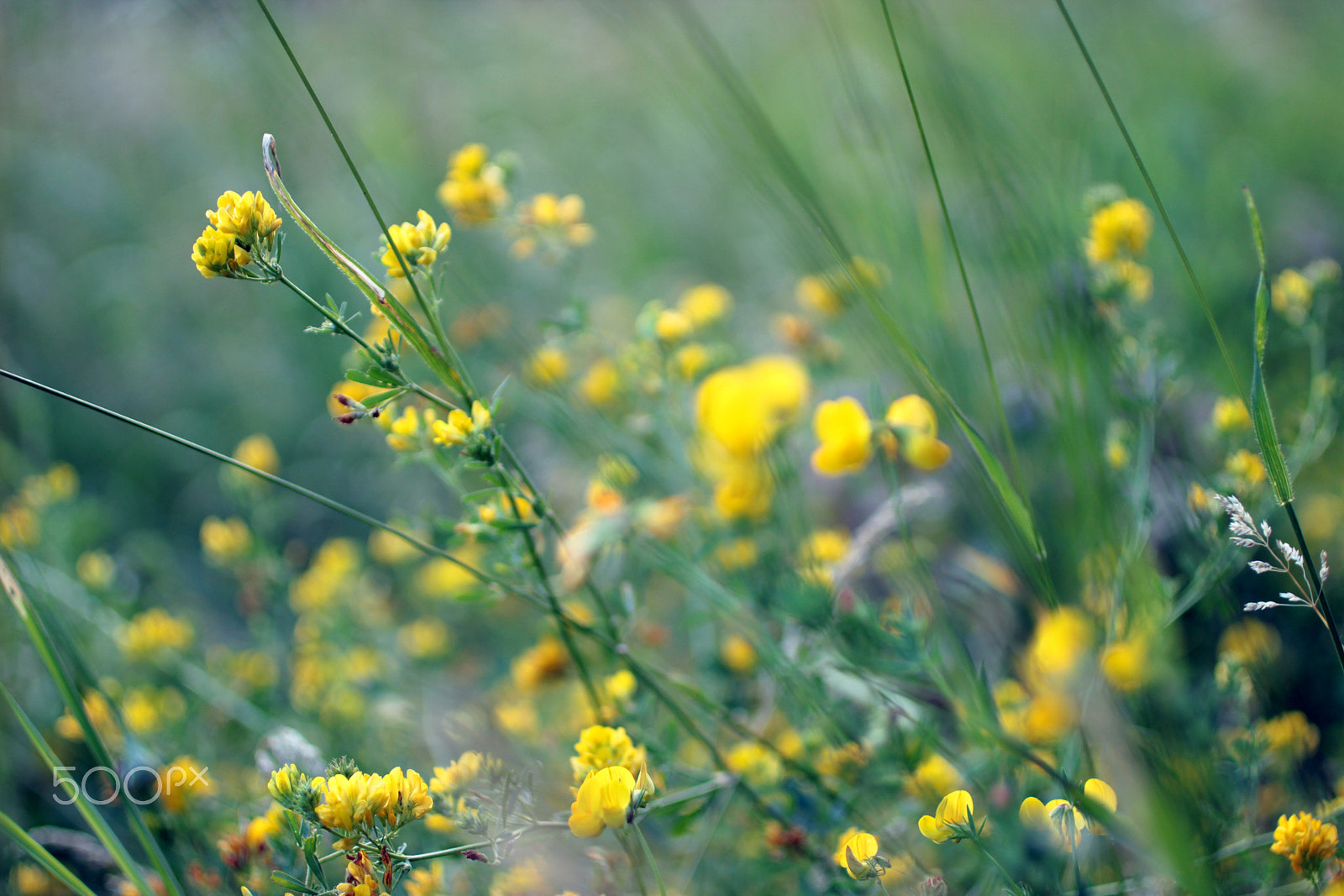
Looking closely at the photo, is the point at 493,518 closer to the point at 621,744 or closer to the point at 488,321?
the point at 621,744

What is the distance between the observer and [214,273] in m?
0.76

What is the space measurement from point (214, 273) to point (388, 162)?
7.39 ft

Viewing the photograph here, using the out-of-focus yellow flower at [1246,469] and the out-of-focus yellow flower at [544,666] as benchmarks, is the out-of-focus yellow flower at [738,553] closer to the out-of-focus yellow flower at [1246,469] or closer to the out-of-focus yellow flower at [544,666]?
the out-of-focus yellow flower at [544,666]

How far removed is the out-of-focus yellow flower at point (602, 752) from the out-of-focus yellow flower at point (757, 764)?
0.30m

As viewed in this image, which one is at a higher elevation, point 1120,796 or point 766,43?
point 766,43

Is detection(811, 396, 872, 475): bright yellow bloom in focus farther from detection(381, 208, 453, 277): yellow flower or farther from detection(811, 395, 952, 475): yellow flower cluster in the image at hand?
detection(381, 208, 453, 277): yellow flower

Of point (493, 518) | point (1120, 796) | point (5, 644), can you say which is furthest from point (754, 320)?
point (5, 644)

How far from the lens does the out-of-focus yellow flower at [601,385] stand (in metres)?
1.69

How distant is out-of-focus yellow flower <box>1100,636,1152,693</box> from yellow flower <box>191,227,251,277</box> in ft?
3.31

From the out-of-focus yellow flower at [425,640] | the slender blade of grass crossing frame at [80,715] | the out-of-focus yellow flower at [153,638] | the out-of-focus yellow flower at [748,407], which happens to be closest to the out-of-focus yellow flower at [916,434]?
the out-of-focus yellow flower at [748,407]

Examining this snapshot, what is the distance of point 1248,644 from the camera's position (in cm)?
106

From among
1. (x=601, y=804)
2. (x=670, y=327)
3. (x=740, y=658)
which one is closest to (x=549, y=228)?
(x=670, y=327)

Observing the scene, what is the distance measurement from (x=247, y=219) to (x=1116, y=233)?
3.99 feet

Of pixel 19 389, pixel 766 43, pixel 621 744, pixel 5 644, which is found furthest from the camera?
pixel 766 43
